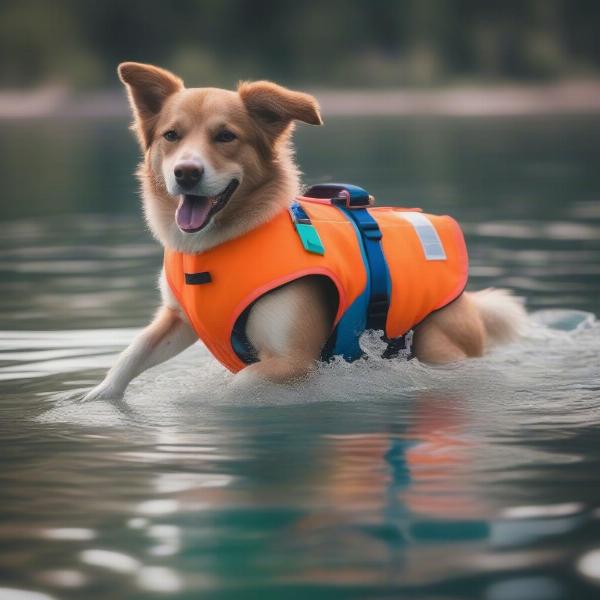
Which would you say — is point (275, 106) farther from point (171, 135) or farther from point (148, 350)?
point (148, 350)

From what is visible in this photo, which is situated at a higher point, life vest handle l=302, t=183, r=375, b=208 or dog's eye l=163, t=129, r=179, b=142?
dog's eye l=163, t=129, r=179, b=142

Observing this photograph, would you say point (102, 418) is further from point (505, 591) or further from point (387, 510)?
point (505, 591)

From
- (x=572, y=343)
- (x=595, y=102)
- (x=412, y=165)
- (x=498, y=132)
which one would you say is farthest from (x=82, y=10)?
(x=572, y=343)

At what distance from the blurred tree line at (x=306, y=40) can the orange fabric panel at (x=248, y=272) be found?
54831mm

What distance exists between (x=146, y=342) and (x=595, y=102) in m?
50.1

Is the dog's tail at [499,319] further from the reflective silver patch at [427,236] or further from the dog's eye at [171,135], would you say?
the dog's eye at [171,135]

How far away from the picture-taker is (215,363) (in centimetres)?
752

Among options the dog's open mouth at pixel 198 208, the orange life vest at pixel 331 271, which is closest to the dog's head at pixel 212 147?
the dog's open mouth at pixel 198 208

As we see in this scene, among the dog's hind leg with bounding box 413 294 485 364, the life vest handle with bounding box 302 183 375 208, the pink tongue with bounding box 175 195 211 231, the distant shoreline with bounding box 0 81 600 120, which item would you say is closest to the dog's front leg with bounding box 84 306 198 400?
the pink tongue with bounding box 175 195 211 231

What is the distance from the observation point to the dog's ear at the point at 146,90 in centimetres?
637

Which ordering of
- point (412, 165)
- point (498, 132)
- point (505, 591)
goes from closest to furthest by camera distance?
1. point (505, 591)
2. point (412, 165)
3. point (498, 132)

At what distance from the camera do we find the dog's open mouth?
616cm

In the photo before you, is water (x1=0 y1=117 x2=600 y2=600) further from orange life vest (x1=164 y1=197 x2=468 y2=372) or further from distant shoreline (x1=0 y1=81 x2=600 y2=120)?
distant shoreline (x1=0 y1=81 x2=600 y2=120)

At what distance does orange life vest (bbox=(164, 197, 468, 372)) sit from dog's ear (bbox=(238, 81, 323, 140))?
434mm
